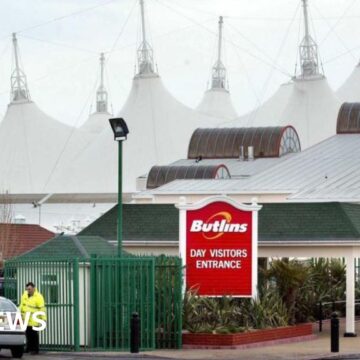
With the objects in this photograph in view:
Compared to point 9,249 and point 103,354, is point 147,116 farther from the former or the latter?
point 103,354

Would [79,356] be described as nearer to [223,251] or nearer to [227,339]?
[227,339]

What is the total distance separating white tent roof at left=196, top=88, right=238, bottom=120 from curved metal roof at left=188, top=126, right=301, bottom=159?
214 feet

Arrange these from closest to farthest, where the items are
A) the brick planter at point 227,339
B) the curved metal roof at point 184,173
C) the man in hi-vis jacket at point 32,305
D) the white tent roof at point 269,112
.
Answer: the man in hi-vis jacket at point 32,305
the brick planter at point 227,339
the curved metal roof at point 184,173
the white tent roof at point 269,112

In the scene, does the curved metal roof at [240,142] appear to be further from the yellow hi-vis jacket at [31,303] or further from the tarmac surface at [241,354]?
the yellow hi-vis jacket at [31,303]

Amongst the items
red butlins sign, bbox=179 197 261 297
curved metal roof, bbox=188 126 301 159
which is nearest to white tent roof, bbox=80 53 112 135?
curved metal roof, bbox=188 126 301 159

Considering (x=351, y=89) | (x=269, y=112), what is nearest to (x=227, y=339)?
(x=269, y=112)

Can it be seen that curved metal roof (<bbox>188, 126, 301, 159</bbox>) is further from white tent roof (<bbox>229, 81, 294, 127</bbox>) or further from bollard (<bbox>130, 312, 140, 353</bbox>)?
bollard (<bbox>130, 312, 140, 353</bbox>)

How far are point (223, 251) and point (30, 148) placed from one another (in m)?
109

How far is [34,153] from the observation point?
142 metres

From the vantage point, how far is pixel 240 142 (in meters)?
91.7

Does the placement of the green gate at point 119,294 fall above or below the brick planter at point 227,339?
above

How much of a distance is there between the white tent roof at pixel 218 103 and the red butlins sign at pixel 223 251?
124 metres

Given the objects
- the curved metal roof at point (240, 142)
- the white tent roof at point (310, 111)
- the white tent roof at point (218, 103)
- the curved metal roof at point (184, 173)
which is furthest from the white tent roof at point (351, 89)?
the curved metal roof at point (184, 173)

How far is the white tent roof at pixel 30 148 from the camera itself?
140125 mm
